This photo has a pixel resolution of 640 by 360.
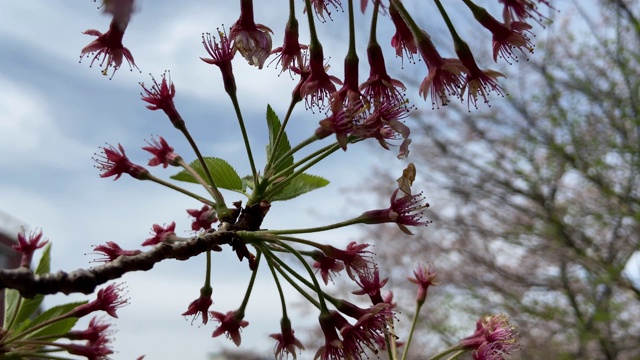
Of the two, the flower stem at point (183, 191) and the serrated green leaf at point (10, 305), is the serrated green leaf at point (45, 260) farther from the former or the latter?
the flower stem at point (183, 191)

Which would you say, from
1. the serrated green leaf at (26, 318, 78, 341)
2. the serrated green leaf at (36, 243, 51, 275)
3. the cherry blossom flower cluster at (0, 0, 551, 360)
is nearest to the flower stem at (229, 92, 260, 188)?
the cherry blossom flower cluster at (0, 0, 551, 360)

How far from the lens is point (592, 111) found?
8.12 metres

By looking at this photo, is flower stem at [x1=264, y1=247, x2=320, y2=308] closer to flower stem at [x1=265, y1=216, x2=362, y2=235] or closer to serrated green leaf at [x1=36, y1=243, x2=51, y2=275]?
flower stem at [x1=265, y1=216, x2=362, y2=235]

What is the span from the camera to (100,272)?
0.93 metres

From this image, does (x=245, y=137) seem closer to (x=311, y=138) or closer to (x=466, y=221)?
(x=311, y=138)

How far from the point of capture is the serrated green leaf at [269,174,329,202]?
1481 mm

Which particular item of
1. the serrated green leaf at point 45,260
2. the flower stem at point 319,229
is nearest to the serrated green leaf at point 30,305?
the serrated green leaf at point 45,260

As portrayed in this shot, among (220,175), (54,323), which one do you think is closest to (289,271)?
(220,175)

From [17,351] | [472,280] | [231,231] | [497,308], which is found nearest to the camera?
[231,231]

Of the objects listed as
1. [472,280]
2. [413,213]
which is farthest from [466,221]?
[413,213]

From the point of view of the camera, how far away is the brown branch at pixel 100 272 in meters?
0.83

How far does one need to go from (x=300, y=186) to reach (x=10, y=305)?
89 cm

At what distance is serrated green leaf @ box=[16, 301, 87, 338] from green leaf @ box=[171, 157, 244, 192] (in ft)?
1.39

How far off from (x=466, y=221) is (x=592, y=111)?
2.46 meters
